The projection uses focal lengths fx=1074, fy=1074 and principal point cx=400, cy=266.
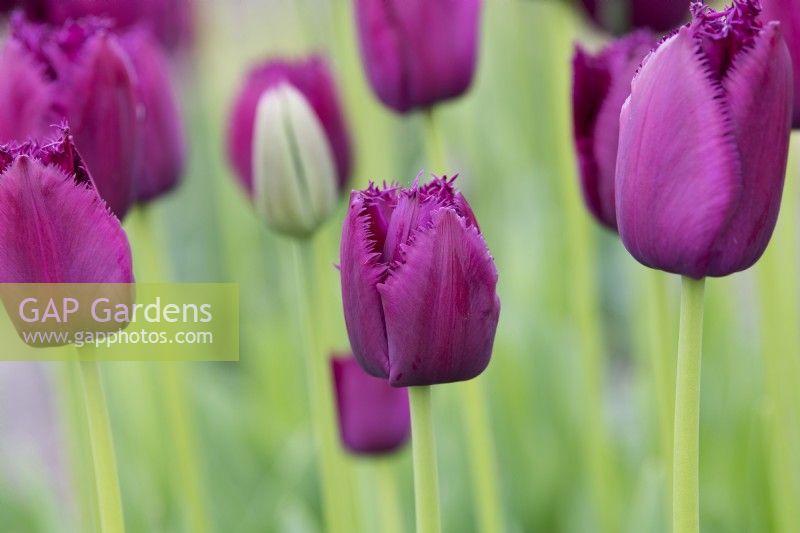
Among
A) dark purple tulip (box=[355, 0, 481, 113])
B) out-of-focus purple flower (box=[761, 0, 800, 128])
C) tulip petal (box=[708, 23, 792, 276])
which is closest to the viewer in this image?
tulip petal (box=[708, 23, 792, 276])

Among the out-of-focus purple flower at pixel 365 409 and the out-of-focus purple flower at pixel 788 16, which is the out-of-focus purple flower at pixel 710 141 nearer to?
the out-of-focus purple flower at pixel 788 16

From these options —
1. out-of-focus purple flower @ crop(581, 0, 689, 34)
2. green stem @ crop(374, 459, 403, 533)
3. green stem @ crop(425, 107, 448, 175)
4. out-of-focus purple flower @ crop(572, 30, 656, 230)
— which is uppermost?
out-of-focus purple flower @ crop(581, 0, 689, 34)

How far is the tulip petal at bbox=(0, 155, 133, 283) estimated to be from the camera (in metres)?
0.46

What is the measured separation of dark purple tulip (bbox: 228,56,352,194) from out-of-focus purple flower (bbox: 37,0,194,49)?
146 mm

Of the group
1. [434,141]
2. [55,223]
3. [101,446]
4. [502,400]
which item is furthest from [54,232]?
[502,400]

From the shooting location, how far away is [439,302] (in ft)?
1.48

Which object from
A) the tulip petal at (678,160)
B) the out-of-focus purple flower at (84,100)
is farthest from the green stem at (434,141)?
the tulip petal at (678,160)

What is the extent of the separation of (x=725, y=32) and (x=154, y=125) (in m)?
0.45

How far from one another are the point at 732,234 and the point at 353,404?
0.43 m

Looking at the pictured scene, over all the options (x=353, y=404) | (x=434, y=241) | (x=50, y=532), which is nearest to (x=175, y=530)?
(x=50, y=532)

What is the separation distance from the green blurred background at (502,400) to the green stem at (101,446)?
31cm

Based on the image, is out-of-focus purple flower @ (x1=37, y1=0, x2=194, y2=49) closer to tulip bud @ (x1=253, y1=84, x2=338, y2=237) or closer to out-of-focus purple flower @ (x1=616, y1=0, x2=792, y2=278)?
tulip bud @ (x1=253, y1=84, x2=338, y2=237)

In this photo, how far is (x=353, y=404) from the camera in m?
0.82

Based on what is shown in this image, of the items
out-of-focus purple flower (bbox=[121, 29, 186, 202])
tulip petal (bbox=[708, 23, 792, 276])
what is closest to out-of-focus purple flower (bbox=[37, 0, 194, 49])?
out-of-focus purple flower (bbox=[121, 29, 186, 202])
